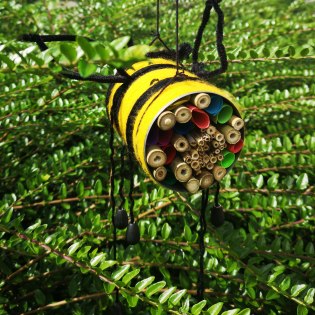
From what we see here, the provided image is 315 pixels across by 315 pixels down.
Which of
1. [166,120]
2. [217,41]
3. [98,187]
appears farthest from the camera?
[98,187]

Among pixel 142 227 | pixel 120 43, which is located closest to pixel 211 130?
pixel 120 43

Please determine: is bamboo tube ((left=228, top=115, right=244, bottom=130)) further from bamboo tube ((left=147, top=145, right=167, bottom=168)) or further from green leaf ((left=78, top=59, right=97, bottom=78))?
green leaf ((left=78, top=59, right=97, bottom=78))

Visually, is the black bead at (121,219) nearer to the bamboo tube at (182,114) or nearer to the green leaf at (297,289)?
the bamboo tube at (182,114)

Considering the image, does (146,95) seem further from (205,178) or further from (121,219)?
(121,219)

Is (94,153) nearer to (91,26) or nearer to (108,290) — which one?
(108,290)

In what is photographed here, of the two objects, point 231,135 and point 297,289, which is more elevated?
point 231,135

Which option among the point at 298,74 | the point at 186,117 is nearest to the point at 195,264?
the point at 186,117

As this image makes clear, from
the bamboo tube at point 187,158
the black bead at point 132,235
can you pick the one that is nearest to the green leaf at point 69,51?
the bamboo tube at point 187,158
